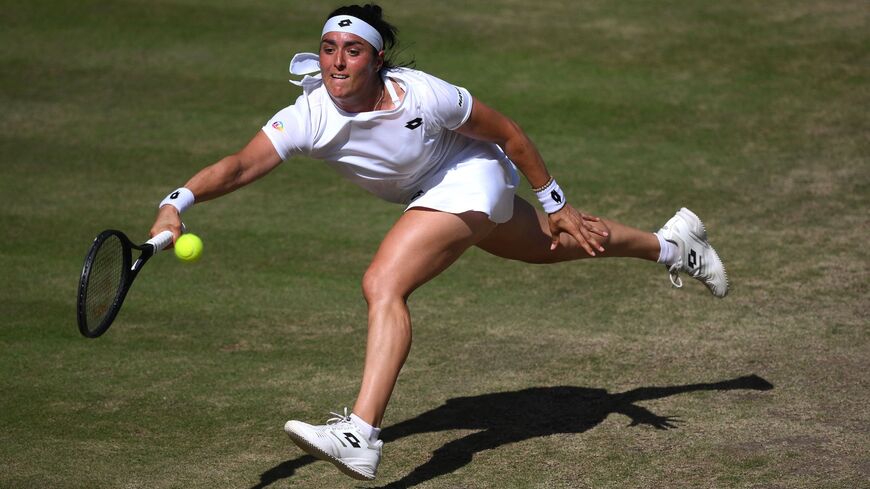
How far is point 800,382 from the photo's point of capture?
602 centimetres

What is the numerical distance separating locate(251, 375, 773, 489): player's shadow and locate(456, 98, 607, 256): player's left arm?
90cm

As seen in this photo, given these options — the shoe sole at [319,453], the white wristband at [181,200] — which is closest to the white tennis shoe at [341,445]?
the shoe sole at [319,453]

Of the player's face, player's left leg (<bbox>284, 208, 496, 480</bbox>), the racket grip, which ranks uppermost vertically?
the player's face

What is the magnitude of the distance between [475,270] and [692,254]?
207cm

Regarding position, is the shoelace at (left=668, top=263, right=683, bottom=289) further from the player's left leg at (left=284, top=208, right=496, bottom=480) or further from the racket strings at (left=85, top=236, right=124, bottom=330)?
the racket strings at (left=85, top=236, right=124, bottom=330)

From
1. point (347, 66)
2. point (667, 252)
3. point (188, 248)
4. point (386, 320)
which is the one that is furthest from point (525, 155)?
point (188, 248)

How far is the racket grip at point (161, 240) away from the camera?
453 cm

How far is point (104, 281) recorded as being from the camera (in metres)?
4.72

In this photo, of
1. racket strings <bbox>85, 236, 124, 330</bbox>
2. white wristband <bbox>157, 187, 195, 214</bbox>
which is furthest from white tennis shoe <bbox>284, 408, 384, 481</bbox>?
white wristband <bbox>157, 187, 195, 214</bbox>

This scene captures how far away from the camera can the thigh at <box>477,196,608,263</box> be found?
5.61 metres

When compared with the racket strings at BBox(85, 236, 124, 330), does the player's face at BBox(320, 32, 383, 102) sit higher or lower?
higher

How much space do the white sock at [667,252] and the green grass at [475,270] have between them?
25.3 inches

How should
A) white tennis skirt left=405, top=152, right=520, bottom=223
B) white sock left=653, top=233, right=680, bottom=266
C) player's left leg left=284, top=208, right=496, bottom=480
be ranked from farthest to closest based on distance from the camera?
white sock left=653, top=233, right=680, bottom=266, white tennis skirt left=405, top=152, right=520, bottom=223, player's left leg left=284, top=208, right=496, bottom=480

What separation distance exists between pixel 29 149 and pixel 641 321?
5.94 metres
